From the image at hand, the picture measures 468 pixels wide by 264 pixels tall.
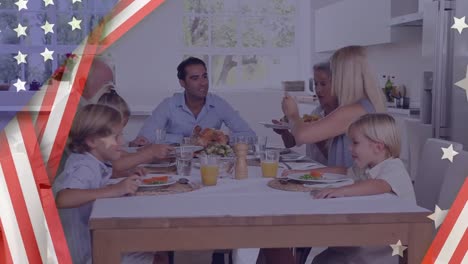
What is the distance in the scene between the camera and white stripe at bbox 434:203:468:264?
53.1 inches

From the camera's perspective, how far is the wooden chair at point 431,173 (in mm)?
1708

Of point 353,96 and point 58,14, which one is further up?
point 58,14

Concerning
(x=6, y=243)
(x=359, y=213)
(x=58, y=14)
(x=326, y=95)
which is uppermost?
(x=58, y=14)

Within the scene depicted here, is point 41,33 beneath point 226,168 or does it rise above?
above

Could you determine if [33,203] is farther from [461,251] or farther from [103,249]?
[461,251]

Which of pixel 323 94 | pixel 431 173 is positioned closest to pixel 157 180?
pixel 431 173

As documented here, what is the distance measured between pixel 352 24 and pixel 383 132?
2700 millimetres

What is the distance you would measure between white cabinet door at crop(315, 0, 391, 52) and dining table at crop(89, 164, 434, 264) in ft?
8.32

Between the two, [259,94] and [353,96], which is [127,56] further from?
[353,96]

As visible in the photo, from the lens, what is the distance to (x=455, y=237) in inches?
57.1

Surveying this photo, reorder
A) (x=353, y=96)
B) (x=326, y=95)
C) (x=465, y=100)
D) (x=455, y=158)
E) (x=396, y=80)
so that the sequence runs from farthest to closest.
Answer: (x=396, y=80)
(x=465, y=100)
(x=326, y=95)
(x=353, y=96)
(x=455, y=158)

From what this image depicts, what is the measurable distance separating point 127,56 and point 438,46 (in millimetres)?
2515

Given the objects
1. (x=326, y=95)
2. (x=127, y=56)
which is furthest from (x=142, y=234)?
(x=127, y=56)

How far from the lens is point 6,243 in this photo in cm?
139
